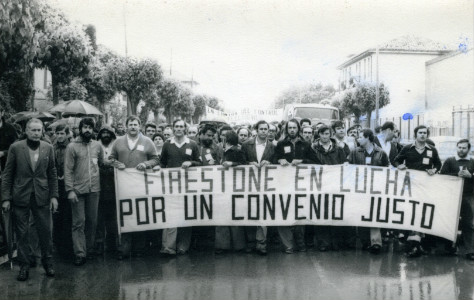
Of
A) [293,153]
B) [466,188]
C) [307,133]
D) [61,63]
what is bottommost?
[466,188]

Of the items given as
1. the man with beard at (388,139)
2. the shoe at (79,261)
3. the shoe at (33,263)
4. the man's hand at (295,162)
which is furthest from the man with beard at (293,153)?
the shoe at (33,263)

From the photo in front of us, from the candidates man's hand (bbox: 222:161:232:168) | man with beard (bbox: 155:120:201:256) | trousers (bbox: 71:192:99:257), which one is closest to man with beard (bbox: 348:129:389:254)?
man's hand (bbox: 222:161:232:168)

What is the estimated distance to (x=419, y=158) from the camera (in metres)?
7.80

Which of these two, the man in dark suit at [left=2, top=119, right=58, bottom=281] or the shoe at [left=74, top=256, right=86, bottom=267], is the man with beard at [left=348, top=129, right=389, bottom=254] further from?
the man in dark suit at [left=2, top=119, right=58, bottom=281]

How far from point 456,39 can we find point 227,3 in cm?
439

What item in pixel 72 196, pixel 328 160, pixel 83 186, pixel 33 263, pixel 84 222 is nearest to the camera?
pixel 33 263

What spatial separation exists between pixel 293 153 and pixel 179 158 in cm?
175

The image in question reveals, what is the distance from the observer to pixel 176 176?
25.1 ft

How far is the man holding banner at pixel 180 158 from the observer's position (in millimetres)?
7570

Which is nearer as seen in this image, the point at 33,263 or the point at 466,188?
the point at 33,263

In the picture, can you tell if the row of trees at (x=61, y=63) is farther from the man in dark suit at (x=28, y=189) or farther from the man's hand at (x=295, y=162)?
the man's hand at (x=295, y=162)

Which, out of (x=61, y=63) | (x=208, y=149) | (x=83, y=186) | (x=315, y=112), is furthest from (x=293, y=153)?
(x=315, y=112)

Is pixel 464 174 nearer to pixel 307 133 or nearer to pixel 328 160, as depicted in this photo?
pixel 328 160

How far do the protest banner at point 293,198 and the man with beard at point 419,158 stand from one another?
0.14 meters
